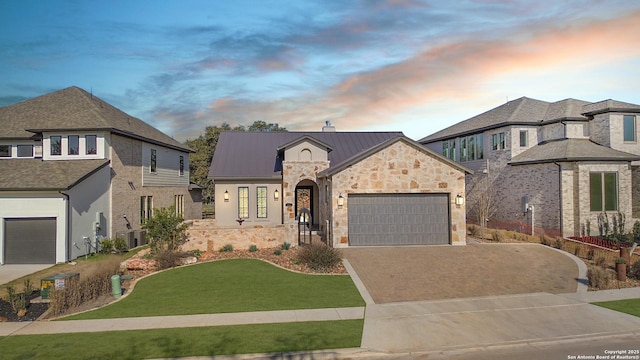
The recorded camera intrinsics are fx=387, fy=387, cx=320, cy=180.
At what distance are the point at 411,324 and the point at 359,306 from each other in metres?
1.96

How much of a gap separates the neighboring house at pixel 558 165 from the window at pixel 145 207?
22738mm

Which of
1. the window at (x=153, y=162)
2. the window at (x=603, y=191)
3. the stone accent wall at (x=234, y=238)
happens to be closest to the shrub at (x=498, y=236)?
the window at (x=603, y=191)

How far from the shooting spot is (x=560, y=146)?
990 inches

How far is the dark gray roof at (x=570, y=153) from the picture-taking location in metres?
23.0

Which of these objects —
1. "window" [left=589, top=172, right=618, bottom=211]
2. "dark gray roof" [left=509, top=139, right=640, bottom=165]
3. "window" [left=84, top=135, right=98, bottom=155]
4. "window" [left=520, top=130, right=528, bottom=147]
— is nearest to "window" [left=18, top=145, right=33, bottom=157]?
"window" [left=84, top=135, right=98, bottom=155]

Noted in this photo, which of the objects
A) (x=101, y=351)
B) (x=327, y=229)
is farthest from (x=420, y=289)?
(x=101, y=351)

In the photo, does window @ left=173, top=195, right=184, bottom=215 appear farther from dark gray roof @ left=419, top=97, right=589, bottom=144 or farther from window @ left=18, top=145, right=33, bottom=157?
dark gray roof @ left=419, top=97, right=589, bottom=144

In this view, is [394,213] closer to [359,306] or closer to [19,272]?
[359,306]

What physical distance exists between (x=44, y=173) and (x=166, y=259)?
927 centimetres

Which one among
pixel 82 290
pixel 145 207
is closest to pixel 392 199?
pixel 82 290

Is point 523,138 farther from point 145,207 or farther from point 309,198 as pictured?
point 145,207

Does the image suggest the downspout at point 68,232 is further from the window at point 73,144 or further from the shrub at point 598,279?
the shrub at point 598,279

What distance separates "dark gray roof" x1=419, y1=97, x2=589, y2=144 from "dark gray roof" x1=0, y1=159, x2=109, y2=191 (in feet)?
87.1

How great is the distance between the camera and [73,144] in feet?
74.1
